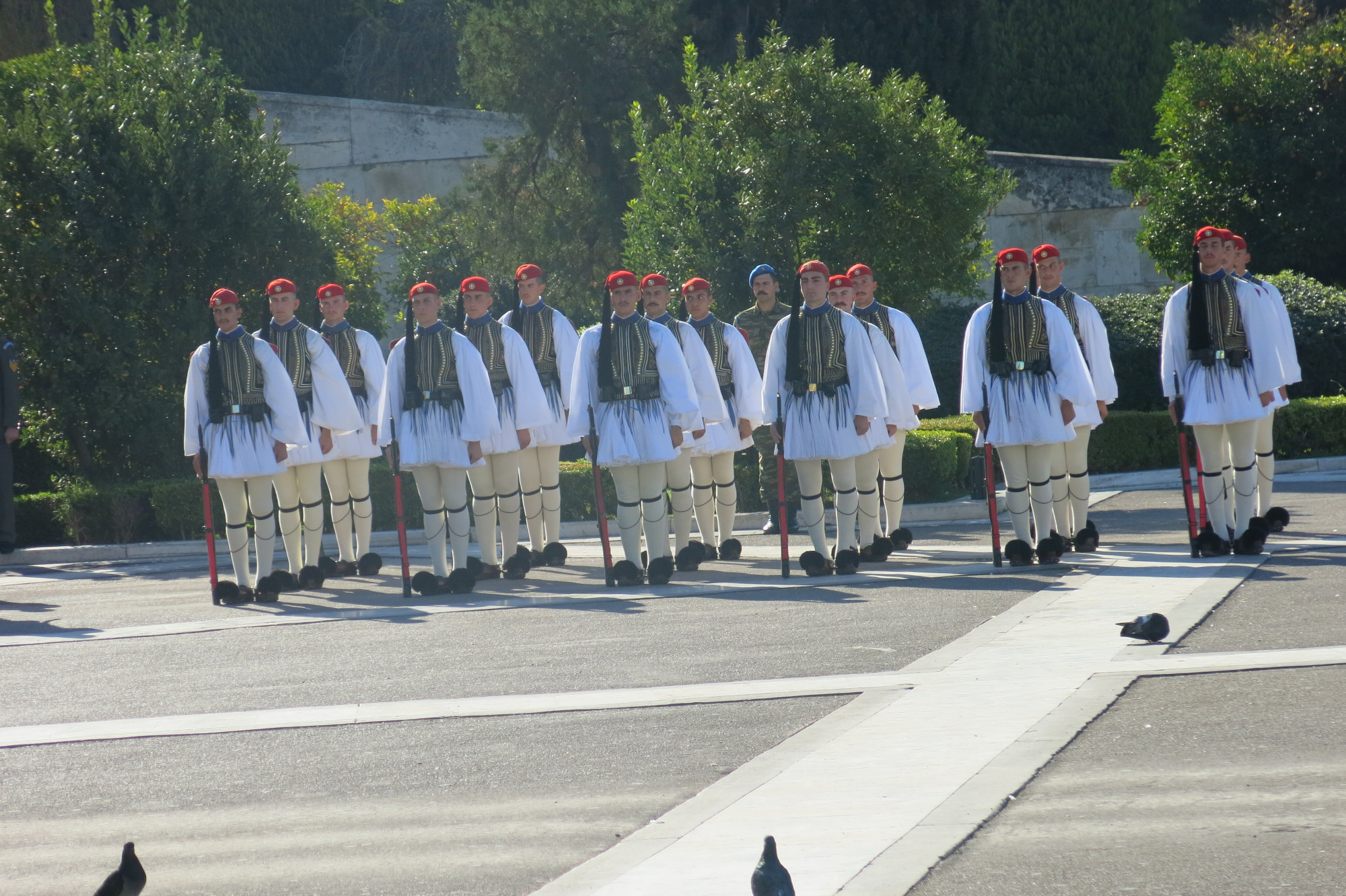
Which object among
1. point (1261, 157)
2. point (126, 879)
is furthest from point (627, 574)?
point (1261, 157)

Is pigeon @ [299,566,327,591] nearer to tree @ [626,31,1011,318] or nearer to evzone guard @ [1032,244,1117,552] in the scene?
evzone guard @ [1032,244,1117,552]

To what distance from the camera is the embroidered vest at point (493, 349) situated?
13031mm

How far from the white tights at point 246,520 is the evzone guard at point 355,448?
1244 mm

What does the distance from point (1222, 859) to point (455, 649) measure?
524 cm

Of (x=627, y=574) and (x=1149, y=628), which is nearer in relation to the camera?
(x=1149, y=628)

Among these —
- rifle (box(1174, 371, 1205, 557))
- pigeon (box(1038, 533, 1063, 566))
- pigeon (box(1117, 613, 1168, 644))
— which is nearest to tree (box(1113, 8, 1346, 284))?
rifle (box(1174, 371, 1205, 557))

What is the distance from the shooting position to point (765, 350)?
14.3m

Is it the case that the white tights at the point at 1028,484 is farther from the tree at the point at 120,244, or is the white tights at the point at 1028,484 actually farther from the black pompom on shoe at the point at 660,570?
the tree at the point at 120,244

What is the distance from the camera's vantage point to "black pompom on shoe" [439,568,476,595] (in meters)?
11.9

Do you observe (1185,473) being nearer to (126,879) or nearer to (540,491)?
(540,491)

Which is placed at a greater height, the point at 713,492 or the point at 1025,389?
the point at 1025,389

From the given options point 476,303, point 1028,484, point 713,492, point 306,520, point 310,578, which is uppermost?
point 476,303

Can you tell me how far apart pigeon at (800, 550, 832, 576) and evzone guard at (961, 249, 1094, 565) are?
1247mm

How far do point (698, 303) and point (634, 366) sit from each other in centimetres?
178
